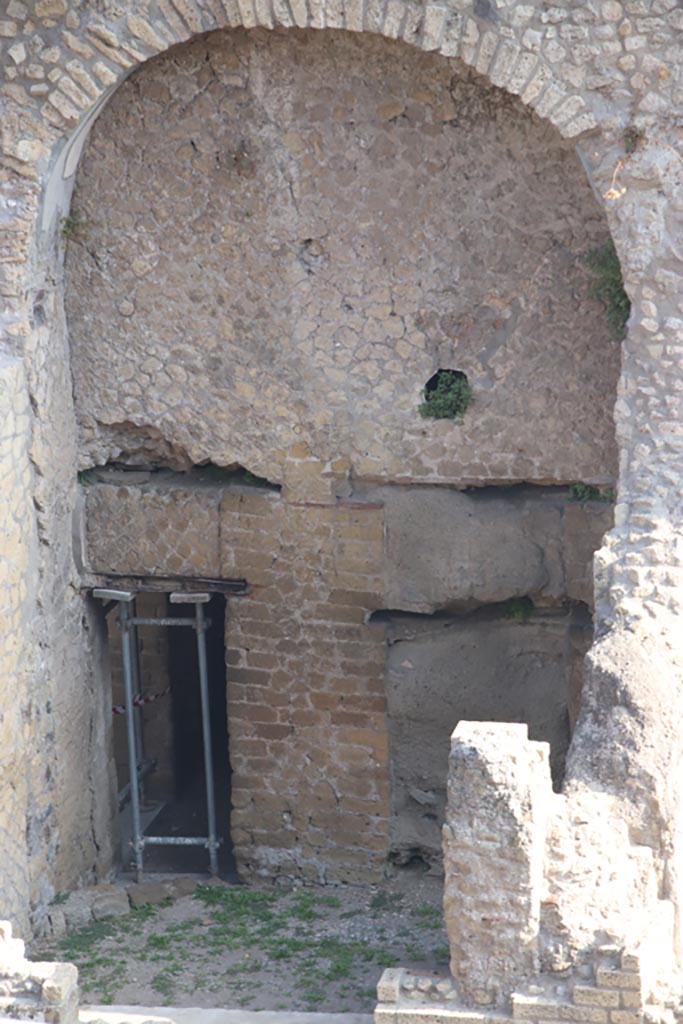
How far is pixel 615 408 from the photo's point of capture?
7871mm

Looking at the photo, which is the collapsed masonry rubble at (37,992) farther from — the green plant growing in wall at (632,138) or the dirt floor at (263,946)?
the green plant growing in wall at (632,138)

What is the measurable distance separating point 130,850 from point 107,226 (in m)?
3.86

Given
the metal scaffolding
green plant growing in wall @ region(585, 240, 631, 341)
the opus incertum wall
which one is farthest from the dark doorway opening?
green plant growing in wall @ region(585, 240, 631, 341)

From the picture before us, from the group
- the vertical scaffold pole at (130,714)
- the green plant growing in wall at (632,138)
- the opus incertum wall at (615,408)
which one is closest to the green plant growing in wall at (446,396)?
the opus incertum wall at (615,408)

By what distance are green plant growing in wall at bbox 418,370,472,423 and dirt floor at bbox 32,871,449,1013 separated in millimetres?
2621

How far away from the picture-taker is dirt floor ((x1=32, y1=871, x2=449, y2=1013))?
7.97 m

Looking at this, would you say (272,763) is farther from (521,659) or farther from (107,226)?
(107,226)

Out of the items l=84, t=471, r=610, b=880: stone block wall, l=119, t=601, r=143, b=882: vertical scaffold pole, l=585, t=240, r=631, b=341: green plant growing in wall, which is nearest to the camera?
l=585, t=240, r=631, b=341: green plant growing in wall

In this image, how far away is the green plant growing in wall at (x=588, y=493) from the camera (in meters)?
8.88

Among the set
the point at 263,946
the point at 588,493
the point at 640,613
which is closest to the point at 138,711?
the point at 263,946

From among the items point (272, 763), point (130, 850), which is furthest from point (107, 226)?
point (130, 850)

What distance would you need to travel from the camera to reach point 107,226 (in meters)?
8.85

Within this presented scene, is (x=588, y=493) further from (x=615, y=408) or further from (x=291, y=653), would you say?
(x=291, y=653)

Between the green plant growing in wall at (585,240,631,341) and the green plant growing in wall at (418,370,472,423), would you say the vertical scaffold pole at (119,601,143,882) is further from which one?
the green plant growing in wall at (585,240,631,341)
